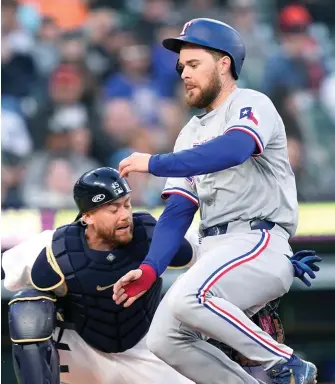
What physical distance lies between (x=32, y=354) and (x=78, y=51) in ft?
15.3

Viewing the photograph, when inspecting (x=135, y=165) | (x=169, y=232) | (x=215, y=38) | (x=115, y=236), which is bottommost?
(x=115, y=236)

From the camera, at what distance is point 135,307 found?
211 inches

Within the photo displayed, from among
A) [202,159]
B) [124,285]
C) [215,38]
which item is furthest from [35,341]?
[215,38]

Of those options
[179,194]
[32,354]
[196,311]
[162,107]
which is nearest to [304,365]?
[196,311]

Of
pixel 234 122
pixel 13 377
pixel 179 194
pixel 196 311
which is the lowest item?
pixel 13 377

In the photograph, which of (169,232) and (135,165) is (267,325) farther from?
(135,165)

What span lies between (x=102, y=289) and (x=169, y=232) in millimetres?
685

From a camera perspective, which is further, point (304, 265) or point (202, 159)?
point (304, 265)

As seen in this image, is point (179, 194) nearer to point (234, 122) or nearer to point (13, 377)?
point (234, 122)

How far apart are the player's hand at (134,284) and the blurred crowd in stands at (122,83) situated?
11.4 feet

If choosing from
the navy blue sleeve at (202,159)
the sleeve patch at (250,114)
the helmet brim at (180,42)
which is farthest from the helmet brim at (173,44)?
the navy blue sleeve at (202,159)

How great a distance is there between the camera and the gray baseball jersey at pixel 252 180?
4.50 meters

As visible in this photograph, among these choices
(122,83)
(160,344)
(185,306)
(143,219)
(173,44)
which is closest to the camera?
(185,306)

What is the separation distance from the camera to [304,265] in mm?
4609
